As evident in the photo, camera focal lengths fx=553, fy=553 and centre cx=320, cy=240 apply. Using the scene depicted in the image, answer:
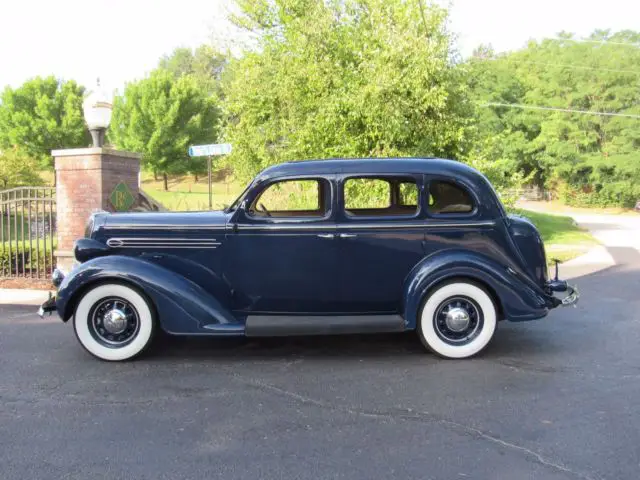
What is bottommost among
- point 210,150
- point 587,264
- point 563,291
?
point 587,264

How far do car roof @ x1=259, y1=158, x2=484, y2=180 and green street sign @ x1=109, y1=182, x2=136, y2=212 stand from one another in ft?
15.8

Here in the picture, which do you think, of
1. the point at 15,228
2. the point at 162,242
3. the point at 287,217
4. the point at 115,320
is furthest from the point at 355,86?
the point at 115,320

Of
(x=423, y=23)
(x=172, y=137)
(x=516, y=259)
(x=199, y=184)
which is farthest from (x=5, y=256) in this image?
(x=199, y=184)

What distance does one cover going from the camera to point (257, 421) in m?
3.78

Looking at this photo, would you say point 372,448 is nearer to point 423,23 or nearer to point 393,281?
point 393,281

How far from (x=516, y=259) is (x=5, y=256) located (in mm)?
8868

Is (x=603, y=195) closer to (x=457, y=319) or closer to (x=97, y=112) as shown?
(x=97, y=112)

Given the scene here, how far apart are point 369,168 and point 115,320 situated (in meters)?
2.77

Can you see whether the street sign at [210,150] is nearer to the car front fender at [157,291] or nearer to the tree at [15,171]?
the car front fender at [157,291]

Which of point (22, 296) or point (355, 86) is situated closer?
point (22, 296)

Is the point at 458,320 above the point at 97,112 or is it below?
below

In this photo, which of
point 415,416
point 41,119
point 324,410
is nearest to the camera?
point 415,416

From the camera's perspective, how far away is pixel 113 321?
5105 mm

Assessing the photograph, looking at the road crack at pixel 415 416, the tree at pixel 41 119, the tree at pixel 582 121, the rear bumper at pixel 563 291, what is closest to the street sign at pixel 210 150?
the road crack at pixel 415 416
